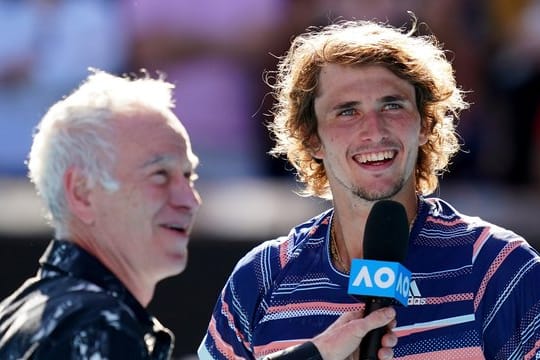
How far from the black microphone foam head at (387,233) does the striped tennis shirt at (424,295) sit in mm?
307

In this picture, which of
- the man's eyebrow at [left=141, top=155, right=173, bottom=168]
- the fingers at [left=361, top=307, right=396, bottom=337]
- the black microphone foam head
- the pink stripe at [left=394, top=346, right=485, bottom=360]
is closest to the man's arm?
the fingers at [left=361, top=307, right=396, bottom=337]

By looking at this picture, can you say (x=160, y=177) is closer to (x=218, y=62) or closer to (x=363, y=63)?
(x=363, y=63)

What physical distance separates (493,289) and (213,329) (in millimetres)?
1054

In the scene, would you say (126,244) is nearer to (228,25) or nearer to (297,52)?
(297,52)

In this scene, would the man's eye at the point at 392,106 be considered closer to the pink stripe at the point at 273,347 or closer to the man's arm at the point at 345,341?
the pink stripe at the point at 273,347

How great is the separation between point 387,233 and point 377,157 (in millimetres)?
530

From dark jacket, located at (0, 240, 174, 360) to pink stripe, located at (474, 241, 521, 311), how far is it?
129 centimetres

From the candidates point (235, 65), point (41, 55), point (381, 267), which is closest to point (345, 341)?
point (381, 267)

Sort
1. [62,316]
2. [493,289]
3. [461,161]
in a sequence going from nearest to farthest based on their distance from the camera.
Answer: [62,316] < [493,289] < [461,161]

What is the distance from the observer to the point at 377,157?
448cm

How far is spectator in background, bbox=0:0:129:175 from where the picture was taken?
8781 millimetres

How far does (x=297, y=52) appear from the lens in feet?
16.7

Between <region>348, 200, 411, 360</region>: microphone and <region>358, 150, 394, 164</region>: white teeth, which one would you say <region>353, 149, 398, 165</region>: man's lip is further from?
<region>348, 200, 411, 360</region>: microphone

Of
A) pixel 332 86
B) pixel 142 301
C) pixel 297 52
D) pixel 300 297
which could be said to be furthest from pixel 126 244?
pixel 297 52
